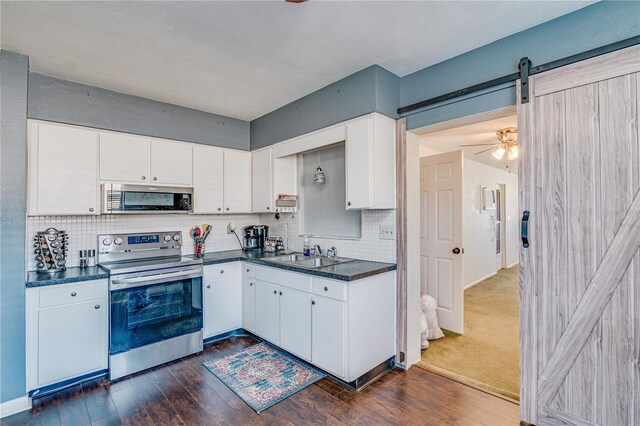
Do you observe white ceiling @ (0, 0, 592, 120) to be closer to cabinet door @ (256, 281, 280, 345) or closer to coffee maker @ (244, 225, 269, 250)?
coffee maker @ (244, 225, 269, 250)

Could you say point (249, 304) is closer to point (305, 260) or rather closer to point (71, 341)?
point (305, 260)

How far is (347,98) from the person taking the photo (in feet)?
9.37

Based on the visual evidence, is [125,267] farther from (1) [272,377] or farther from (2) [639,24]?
(2) [639,24]

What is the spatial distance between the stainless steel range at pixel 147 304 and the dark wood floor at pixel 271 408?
240mm

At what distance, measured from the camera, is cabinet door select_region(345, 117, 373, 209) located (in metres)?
2.65

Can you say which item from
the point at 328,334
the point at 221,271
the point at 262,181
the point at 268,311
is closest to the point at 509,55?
the point at 328,334

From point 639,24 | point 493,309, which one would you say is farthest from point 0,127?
point 493,309

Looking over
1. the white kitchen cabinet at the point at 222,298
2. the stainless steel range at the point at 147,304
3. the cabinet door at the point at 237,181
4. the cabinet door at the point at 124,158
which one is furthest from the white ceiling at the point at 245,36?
the white kitchen cabinet at the point at 222,298

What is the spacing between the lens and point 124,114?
3.13m

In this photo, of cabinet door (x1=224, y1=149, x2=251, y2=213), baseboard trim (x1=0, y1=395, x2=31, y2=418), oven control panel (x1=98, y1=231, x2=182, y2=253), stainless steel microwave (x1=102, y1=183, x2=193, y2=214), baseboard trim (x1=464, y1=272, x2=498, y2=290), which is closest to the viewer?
baseboard trim (x1=0, y1=395, x2=31, y2=418)

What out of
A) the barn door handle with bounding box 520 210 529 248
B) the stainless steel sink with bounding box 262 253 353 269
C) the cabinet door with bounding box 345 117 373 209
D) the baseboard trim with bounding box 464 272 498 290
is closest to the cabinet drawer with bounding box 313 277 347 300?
the stainless steel sink with bounding box 262 253 353 269

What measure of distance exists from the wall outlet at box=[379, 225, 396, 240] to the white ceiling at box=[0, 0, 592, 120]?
140 cm

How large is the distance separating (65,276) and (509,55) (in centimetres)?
379

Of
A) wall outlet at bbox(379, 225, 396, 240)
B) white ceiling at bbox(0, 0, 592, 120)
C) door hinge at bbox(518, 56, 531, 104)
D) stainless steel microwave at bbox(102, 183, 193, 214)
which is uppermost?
white ceiling at bbox(0, 0, 592, 120)
